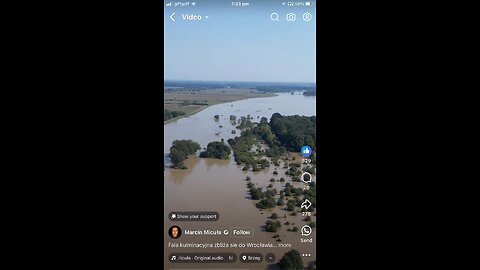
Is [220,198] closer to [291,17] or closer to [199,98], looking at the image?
[199,98]

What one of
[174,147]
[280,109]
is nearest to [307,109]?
[280,109]

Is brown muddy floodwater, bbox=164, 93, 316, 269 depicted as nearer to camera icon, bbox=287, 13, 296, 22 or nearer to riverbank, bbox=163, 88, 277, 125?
riverbank, bbox=163, 88, 277, 125

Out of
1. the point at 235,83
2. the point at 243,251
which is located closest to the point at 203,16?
the point at 235,83

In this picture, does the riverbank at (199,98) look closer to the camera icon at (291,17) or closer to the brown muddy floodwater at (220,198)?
the brown muddy floodwater at (220,198)

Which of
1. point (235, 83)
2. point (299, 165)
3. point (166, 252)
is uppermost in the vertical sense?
point (235, 83)

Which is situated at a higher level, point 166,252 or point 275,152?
point 275,152

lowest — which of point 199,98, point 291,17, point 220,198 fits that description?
point 220,198

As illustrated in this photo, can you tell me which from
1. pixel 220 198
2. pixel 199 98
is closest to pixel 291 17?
pixel 199 98
